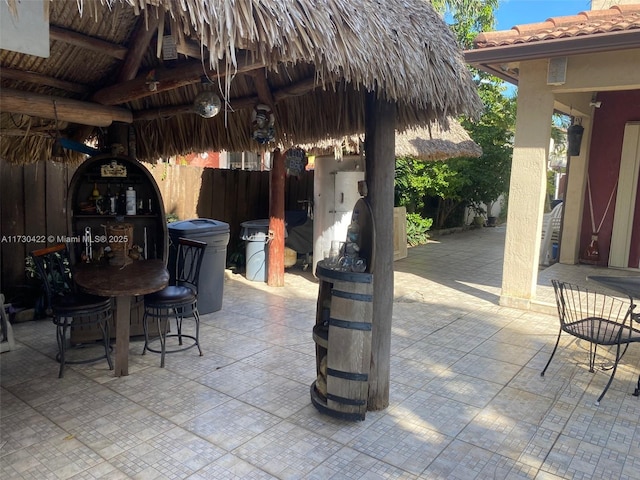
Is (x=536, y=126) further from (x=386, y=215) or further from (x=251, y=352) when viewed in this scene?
(x=251, y=352)

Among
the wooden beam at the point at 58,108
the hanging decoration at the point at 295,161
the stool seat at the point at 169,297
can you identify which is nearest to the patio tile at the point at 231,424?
the stool seat at the point at 169,297

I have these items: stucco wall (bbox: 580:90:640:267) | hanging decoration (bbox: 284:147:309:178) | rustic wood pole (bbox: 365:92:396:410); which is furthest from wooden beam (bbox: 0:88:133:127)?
stucco wall (bbox: 580:90:640:267)

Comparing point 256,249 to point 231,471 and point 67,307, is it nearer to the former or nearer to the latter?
point 67,307

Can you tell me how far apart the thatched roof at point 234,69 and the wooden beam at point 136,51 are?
1cm

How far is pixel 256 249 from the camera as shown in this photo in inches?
285

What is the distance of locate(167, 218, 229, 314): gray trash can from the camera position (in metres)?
5.35

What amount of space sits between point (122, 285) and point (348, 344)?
1828 millimetres

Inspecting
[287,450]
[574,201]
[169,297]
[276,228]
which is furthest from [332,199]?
[287,450]

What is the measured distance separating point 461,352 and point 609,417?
55.7 inches

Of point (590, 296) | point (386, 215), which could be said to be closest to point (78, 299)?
point (386, 215)

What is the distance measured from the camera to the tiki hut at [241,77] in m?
2.29

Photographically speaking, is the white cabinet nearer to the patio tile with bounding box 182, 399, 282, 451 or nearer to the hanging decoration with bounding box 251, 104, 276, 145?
the hanging decoration with bounding box 251, 104, 276, 145

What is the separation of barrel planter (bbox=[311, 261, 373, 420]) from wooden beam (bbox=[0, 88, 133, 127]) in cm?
258

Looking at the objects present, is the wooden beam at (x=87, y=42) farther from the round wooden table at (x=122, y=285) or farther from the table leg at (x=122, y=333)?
the table leg at (x=122, y=333)
